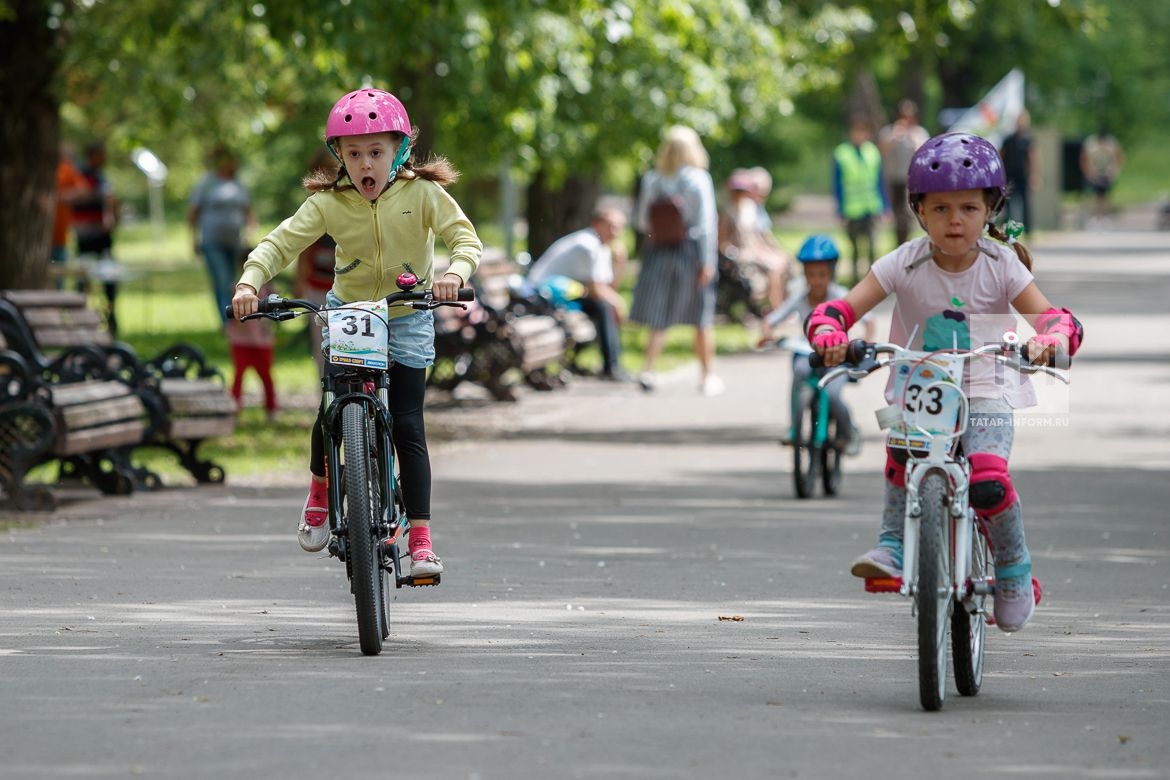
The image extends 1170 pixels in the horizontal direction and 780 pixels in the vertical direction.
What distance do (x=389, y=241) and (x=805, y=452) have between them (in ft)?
16.1

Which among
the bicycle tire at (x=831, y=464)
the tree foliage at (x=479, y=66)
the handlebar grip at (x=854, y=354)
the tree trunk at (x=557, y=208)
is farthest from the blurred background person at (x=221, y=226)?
the handlebar grip at (x=854, y=354)

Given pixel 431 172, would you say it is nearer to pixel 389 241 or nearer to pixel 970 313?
pixel 389 241

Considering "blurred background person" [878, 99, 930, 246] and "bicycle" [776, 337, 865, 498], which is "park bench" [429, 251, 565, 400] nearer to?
"bicycle" [776, 337, 865, 498]

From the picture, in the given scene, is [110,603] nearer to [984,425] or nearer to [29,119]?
[984,425]

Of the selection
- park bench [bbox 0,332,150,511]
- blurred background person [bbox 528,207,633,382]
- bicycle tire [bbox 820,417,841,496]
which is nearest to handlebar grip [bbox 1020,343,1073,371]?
bicycle tire [bbox 820,417,841,496]

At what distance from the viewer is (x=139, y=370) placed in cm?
1152

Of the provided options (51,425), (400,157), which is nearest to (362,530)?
(400,157)

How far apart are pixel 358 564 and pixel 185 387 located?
5.50 m

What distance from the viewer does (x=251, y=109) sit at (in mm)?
22312

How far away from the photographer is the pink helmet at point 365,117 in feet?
22.6

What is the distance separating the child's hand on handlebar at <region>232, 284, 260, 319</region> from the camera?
659 cm

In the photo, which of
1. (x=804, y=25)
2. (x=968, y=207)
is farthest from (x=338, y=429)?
(x=804, y=25)

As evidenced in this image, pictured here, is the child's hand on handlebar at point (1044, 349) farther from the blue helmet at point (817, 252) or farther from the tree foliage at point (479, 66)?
the tree foliage at point (479, 66)

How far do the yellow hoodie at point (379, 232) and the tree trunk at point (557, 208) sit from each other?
17.9 meters
